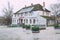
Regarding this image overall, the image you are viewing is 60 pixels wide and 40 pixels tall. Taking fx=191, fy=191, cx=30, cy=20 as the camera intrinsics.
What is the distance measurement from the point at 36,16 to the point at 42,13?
0.91 ft

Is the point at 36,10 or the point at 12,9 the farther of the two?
the point at 36,10

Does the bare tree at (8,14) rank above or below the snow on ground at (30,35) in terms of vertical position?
above

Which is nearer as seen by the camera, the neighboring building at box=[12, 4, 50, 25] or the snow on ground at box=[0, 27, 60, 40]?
the snow on ground at box=[0, 27, 60, 40]

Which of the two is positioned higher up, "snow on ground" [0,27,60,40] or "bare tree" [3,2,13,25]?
"bare tree" [3,2,13,25]

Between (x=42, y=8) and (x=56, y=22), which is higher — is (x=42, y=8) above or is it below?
above

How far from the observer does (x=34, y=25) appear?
19.2 feet

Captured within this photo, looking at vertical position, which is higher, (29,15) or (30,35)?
(29,15)

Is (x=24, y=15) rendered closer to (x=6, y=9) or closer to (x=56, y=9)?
(x=6, y=9)

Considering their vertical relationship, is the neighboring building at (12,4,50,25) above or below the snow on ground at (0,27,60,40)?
above

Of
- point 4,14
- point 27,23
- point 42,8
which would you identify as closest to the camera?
point 4,14

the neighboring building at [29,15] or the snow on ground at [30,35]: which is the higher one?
the neighboring building at [29,15]

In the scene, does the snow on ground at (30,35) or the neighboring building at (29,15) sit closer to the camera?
the snow on ground at (30,35)

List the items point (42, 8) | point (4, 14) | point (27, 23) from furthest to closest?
point (42, 8), point (27, 23), point (4, 14)

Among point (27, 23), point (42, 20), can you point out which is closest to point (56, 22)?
point (42, 20)
